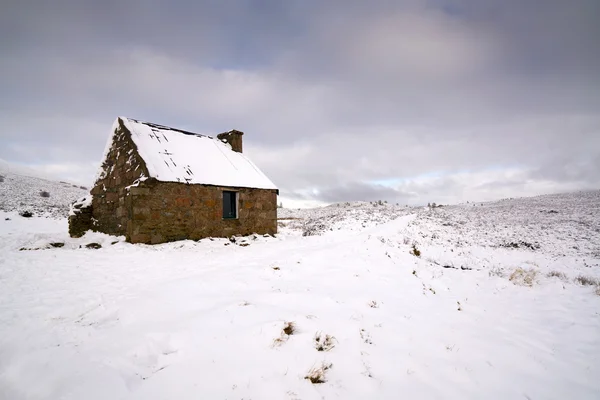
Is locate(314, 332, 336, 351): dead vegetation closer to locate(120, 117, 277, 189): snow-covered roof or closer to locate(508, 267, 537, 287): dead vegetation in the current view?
locate(508, 267, 537, 287): dead vegetation

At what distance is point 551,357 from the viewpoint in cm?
465

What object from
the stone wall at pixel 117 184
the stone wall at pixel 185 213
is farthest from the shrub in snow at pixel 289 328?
the stone wall at pixel 117 184

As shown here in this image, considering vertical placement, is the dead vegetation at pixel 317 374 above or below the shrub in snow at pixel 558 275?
above

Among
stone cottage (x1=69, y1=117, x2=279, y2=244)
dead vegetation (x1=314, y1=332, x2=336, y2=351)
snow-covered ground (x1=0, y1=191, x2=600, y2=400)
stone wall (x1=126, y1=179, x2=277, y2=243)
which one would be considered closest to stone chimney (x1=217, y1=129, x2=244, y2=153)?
stone cottage (x1=69, y1=117, x2=279, y2=244)

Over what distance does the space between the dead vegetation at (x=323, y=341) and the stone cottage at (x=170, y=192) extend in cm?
914

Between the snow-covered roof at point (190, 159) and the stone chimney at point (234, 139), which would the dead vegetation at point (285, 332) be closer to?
the snow-covered roof at point (190, 159)

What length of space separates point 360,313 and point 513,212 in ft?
85.5

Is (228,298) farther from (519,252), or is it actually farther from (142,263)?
(519,252)

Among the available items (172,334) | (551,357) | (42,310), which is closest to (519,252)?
(551,357)

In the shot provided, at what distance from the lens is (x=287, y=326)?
14.3 ft

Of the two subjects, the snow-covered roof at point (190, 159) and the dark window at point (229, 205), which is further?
the dark window at point (229, 205)

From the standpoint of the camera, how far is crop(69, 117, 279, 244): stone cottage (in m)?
11.2

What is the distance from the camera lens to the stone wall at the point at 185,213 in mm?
10875

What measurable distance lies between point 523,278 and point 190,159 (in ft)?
45.7
